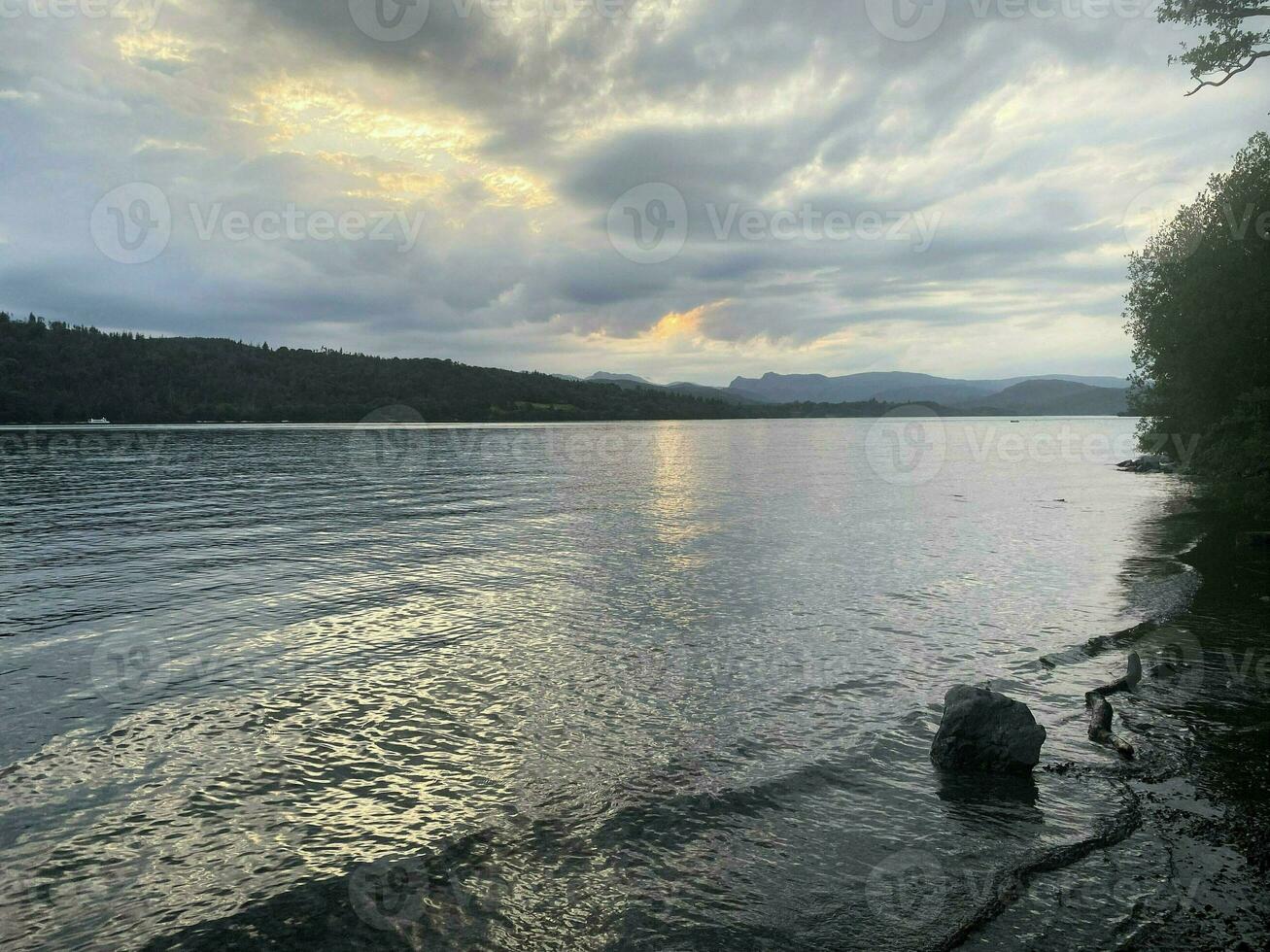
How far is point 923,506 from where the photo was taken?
60.9 m

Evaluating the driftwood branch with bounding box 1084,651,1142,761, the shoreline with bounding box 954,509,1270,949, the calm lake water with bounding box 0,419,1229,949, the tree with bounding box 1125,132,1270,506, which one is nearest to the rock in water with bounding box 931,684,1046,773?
the calm lake water with bounding box 0,419,1229,949

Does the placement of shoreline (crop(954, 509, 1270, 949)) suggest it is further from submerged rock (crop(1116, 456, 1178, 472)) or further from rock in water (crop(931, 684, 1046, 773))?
submerged rock (crop(1116, 456, 1178, 472))

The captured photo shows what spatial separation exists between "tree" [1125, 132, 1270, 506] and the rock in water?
33329 mm

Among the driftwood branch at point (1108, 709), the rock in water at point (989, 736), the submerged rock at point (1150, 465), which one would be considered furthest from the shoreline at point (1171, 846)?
the submerged rock at point (1150, 465)

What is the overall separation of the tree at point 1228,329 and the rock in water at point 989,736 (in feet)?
109

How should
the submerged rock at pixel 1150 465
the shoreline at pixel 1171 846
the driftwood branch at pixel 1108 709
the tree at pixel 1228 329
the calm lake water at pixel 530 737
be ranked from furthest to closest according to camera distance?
the submerged rock at pixel 1150 465 → the tree at pixel 1228 329 → the driftwood branch at pixel 1108 709 → the calm lake water at pixel 530 737 → the shoreline at pixel 1171 846

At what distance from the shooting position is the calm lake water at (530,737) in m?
9.63

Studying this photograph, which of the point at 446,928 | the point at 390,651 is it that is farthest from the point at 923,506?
the point at 446,928

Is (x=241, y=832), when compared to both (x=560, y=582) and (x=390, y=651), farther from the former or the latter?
(x=560, y=582)

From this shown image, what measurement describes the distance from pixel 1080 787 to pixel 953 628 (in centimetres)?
1120

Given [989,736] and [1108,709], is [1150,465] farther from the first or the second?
[989,736]

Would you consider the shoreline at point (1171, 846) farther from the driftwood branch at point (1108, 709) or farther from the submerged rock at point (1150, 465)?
the submerged rock at point (1150, 465)

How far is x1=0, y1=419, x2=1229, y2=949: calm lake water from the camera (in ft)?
31.6

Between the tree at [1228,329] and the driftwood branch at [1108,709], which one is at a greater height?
the tree at [1228,329]
